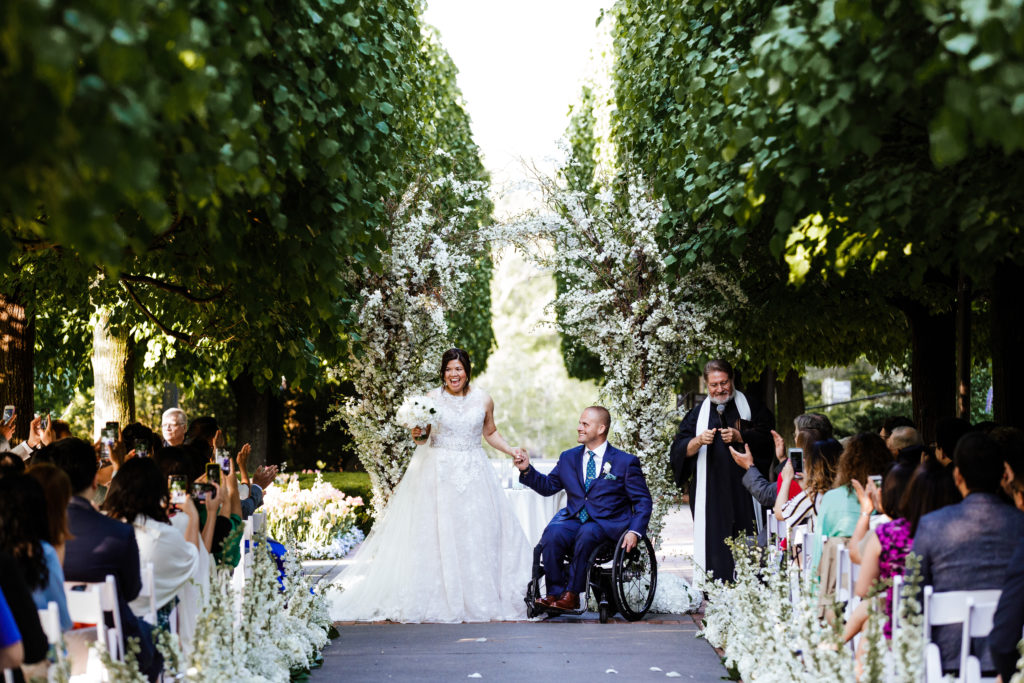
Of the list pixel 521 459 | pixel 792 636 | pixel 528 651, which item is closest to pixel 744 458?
pixel 521 459

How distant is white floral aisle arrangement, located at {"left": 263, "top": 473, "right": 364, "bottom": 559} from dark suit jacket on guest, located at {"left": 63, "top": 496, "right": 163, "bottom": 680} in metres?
8.31

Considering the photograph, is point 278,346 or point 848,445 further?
point 278,346

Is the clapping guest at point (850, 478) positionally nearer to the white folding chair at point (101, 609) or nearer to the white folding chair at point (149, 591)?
the white folding chair at point (149, 591)

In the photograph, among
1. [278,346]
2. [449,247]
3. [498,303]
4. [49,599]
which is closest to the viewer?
[49,599]

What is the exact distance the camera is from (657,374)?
10742 mm

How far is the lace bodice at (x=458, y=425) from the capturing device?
31.4 ft

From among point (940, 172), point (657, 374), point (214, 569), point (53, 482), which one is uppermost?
point (940, 172)

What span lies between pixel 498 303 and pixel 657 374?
36.9 metres

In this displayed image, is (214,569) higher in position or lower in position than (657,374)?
lower

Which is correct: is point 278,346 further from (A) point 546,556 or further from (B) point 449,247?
(B) point 449,247

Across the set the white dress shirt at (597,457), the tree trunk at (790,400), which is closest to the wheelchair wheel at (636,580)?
the white dress shirt at (597,457)

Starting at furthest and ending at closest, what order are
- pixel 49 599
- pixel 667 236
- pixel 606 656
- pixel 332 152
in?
pixel 667 236 → pixel 606 656 → pixel 332 152 → pixel 49 599

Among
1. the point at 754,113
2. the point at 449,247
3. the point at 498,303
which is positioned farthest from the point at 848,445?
the point at 498,303

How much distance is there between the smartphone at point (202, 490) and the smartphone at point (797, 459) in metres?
3.44
